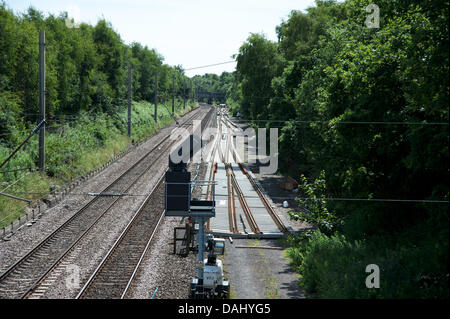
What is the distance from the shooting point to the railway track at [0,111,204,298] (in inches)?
576

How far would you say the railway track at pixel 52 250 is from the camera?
14638 mm

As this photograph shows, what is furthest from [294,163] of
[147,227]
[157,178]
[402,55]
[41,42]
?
[402,55]

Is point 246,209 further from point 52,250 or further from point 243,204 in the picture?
point 52,250

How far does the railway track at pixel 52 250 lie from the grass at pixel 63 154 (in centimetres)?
251

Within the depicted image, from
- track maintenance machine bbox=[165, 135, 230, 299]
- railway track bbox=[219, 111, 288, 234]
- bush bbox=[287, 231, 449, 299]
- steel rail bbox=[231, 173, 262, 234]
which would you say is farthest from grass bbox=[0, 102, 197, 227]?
bush bbox=[287, 231, 449, 299]

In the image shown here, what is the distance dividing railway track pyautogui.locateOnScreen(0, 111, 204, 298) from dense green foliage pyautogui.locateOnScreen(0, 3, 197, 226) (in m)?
2.57

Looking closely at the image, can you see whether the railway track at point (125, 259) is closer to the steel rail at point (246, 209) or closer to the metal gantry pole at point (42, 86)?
the steel rail at point (246, 209)

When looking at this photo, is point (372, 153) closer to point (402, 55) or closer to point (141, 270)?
point (402, 55)

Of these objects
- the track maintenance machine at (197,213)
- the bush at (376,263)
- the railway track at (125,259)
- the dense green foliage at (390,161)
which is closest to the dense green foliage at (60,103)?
the railway track at (125,259)

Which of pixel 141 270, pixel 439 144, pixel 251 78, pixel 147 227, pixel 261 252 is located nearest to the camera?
pixel 439 144

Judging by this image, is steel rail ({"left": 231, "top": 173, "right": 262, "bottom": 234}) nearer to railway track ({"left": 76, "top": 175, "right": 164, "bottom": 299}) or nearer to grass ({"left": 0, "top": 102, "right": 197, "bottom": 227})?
railway track ({"left": 76, "top": 175, "right": 164, "bottom": 299})

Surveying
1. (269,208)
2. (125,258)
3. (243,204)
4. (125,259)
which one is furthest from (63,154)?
(125,259)

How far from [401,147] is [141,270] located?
992 cm

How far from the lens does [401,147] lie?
14.0 m
